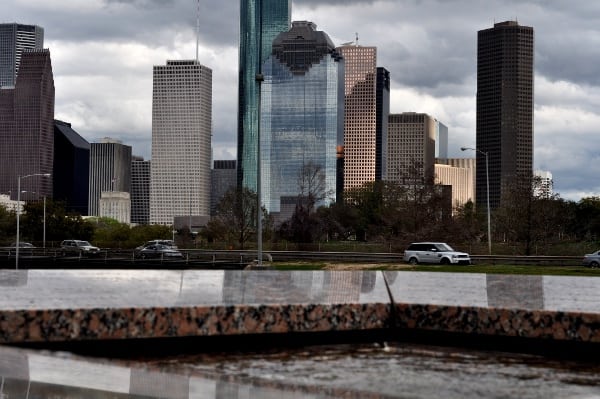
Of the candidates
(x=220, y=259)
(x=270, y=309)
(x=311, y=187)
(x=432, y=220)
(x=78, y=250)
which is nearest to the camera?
(x=270, y=309)

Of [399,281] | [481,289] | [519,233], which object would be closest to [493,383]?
[481,289]

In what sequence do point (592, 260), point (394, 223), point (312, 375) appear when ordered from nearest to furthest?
point (312, 375)
point (592, 260)
point (394, 223)

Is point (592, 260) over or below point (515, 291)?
below

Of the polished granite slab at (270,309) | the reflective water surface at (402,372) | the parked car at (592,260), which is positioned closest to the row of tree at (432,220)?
the parked car at (592,260)

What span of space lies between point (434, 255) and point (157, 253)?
2361 cm

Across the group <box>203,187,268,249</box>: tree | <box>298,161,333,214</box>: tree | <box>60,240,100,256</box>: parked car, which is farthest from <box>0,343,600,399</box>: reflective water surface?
<box>298,161,333,214</box>: tree

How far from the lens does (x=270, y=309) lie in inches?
150

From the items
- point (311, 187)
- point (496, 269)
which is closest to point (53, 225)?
point (311, 187)

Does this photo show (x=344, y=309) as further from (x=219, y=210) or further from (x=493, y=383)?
(x=219, y=210)

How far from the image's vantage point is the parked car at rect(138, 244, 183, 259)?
61.1m

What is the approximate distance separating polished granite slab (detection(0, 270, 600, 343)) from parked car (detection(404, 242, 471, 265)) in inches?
1765

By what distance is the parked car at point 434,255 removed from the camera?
49.2m

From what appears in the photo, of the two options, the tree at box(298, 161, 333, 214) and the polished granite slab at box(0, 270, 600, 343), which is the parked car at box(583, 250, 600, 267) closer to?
the tree at box(298, 161, 333, 214)

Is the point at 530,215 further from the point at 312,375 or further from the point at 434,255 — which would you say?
the point at 312,375
